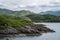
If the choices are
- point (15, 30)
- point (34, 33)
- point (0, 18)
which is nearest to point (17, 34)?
point (15, 30)

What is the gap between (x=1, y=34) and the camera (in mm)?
87938

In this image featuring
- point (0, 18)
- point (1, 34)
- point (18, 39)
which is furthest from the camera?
point (0, 18)

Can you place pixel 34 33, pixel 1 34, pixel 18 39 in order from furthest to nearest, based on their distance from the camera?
pixel 34 33 < pixel 1 34 < pixel 18 39

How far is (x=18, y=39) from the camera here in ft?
260

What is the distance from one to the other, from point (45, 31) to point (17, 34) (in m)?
20.2

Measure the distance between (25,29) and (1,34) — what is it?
9.94 meters

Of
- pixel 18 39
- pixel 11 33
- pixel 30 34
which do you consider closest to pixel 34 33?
pixel 30 34

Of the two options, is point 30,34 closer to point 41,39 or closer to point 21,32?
point 21,32

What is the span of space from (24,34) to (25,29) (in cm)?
417

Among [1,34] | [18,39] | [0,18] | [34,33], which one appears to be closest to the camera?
[18,39]

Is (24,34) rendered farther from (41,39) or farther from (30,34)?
(41,39)

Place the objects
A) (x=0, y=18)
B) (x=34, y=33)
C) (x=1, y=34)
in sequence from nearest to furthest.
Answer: (x=1, y=34) → (x=34, y=33) → (x=0, y=18)

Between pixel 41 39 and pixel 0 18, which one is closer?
pixel 41 39

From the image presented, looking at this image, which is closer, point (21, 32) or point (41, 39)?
point (41, 39)
